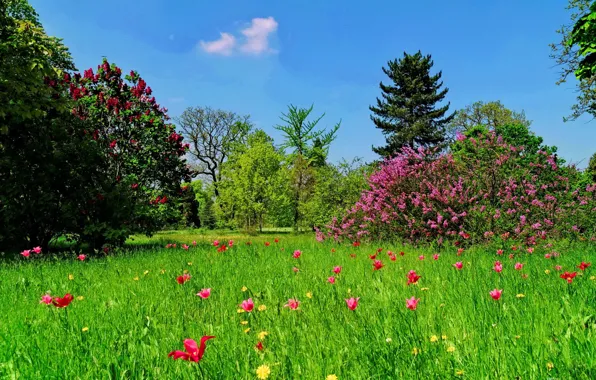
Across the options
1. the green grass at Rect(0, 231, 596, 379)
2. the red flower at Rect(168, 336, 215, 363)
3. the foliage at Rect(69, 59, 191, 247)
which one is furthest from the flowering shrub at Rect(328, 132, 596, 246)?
the red flower at Rect(168, 336, 215, 363)

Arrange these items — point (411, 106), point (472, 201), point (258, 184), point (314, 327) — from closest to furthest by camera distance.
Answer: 1. point (314, 327)
2. point (472, 201)
3. point (258, 184)
4. point (411, 106)

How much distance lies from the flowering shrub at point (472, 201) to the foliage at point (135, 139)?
5.47 meters

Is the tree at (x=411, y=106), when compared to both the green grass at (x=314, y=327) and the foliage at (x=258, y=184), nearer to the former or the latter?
the foliage at (x=258, y=184)

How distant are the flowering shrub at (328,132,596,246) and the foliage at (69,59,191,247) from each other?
5.47m

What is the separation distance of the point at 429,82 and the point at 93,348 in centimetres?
3817

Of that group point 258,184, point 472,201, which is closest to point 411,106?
point 258,184

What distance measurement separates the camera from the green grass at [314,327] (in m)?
1.93

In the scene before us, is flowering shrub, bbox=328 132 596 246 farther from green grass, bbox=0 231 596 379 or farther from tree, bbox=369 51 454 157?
tree, bbox=369 51 454 157

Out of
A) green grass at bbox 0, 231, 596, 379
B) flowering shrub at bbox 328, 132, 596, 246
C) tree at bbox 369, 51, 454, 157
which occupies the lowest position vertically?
green grass at bbox 0, 231, 596, 379

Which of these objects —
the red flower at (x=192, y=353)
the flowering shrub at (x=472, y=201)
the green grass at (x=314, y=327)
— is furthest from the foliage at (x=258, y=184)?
the red flower at (x=192, y=353)

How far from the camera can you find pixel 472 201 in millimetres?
8703

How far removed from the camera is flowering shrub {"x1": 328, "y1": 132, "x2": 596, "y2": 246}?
26.7ft

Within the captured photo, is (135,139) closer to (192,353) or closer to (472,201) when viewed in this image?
(472,201)

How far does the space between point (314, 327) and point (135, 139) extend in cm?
1066
